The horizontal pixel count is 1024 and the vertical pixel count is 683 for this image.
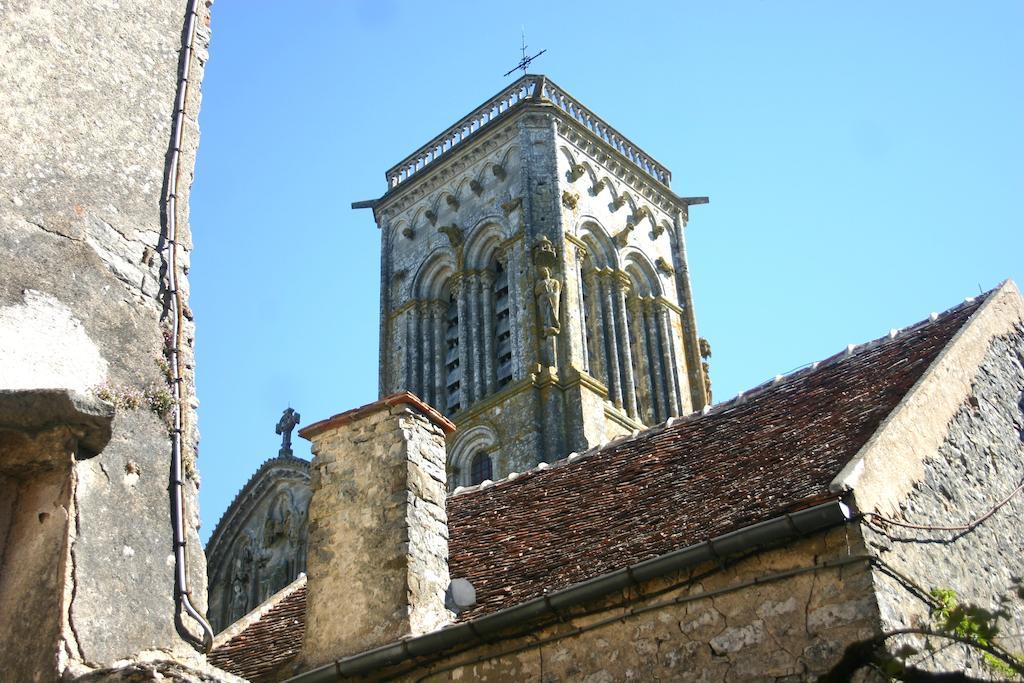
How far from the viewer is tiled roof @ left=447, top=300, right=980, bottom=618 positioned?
6.62 meters

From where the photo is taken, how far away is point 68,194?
449 cm

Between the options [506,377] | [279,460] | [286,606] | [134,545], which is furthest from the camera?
[506,377]

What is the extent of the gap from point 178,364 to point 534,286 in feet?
68.2

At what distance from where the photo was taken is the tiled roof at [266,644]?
780 cm

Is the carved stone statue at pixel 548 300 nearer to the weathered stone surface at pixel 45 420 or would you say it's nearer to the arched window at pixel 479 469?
the arched window at pixel 479 469

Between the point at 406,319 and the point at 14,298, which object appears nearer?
the point at 14,298

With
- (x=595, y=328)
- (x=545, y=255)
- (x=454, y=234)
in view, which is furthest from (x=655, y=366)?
(x=454, y=234)

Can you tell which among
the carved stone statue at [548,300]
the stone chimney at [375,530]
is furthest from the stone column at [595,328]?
the stone chimney at [375,530]

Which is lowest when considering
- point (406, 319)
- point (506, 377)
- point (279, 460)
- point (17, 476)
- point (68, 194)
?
point (17, 476)

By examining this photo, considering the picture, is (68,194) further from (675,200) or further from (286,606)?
(675,200)

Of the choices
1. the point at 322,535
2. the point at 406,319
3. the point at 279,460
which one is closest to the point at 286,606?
the point at 322,535

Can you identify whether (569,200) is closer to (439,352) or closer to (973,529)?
(439,352)

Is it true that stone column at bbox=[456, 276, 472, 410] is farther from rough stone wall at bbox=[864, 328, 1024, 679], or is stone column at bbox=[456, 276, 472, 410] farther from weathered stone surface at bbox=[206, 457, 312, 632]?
rough stone wall at bbox=[864, 328, 1024, 679]

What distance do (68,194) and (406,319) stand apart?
23337 millimetres
